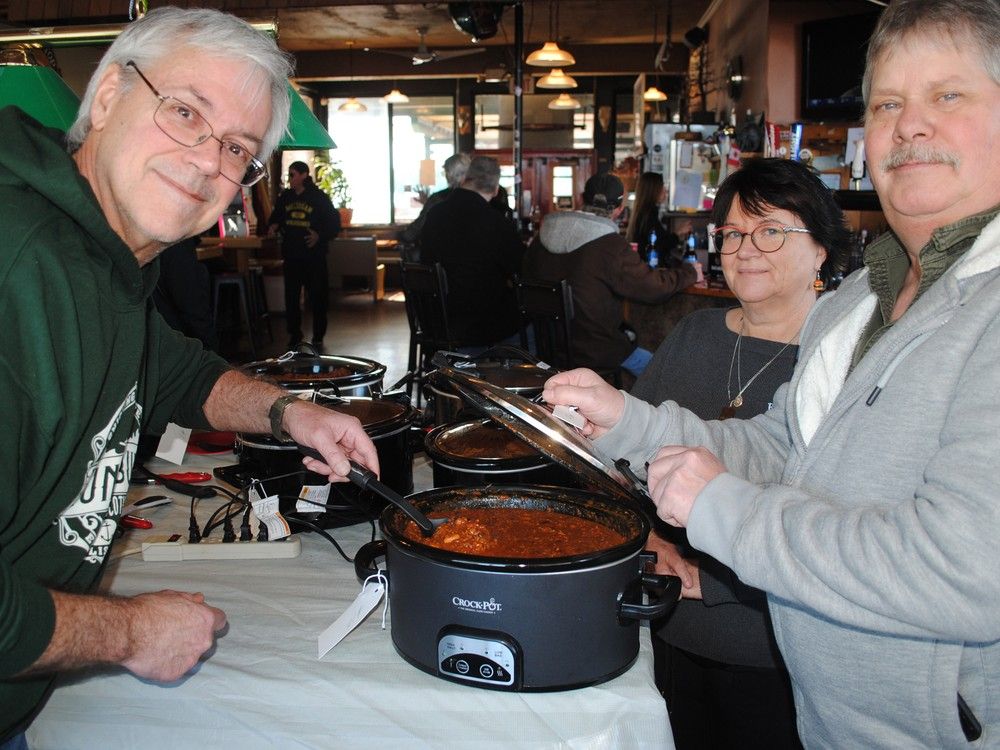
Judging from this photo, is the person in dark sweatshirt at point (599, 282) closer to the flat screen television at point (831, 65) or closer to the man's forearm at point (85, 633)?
the flat screen television at point (831, 65)

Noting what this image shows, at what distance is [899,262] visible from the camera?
133 centimetres

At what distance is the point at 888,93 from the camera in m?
1.14

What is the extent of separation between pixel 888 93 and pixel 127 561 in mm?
1527

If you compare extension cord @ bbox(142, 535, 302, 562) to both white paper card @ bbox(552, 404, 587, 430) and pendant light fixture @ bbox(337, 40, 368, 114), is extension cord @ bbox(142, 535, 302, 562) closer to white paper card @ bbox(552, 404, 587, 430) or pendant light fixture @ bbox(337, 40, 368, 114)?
white paper card @ bbox(552, 404, 587, 430)

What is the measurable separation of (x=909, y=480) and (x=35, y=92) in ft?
7.79

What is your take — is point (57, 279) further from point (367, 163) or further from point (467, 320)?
point (367, 163)

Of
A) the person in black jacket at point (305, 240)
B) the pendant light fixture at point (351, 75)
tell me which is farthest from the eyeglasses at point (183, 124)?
the pendant light fixture at point (351, 75)

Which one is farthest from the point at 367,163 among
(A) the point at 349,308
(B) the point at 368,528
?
(B) the point at 368,528

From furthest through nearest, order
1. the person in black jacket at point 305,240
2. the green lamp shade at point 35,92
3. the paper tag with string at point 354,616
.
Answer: the person in black jacket at point 305,240, the green lamp shade at point 35,92, the paper tag with string at point 354,616

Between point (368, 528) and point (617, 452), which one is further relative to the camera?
point (368, 528)

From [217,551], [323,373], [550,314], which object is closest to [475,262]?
[550,314]

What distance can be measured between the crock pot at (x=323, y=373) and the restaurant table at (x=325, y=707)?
77 centimetres

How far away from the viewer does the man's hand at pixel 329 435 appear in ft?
5.16

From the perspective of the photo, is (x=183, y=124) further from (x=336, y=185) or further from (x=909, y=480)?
(x=336, y=185)
